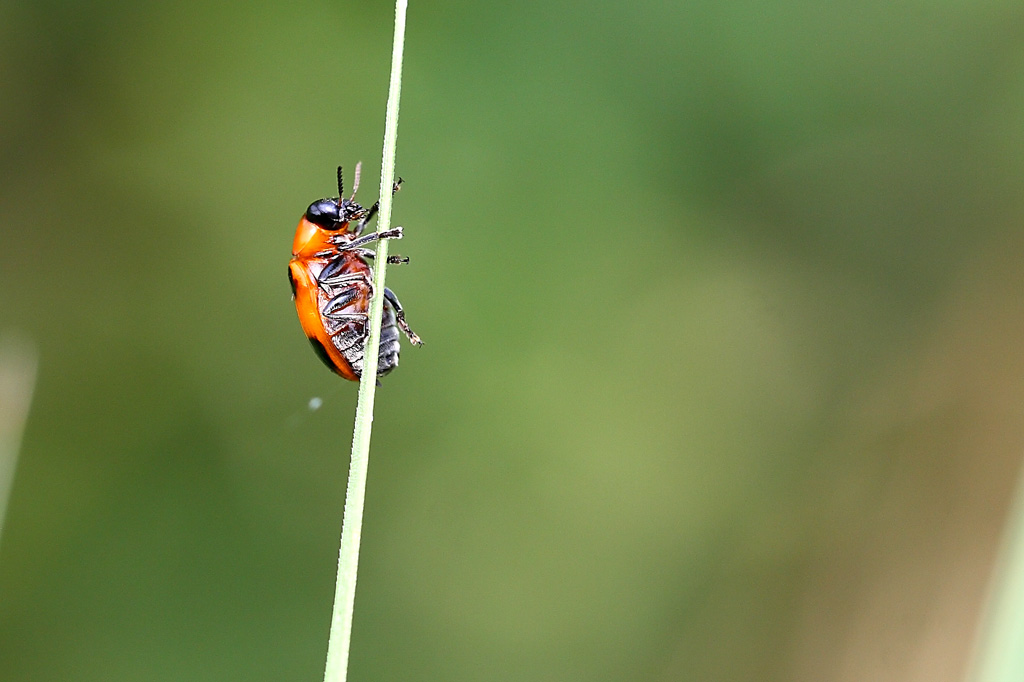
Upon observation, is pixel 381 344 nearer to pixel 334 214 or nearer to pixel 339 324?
pixel 339 324

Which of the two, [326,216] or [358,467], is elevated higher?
[326,216]

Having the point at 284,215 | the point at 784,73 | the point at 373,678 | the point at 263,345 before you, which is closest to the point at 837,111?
the point at 784,73

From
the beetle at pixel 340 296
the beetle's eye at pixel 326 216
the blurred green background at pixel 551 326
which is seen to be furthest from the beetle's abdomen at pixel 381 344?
the blurred green background at pixel 551 326

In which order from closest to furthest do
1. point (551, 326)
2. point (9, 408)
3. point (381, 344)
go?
1. point (9, 408)
2. point (381, 344)
3. point (551, 326)

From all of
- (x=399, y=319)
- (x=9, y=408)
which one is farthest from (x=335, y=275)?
(x=9, y=408)

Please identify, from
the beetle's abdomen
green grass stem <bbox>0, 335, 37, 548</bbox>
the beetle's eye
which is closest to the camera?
green grass stem <bbox>0, 335, 37, 548</bbox>

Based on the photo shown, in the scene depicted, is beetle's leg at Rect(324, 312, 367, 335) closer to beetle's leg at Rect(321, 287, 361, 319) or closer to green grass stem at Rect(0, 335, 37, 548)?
beetle's leg at Rect(321, 287, 361, 319)

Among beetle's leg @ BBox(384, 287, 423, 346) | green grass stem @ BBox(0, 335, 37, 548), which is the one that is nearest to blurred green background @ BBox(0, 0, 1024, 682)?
beetle's leg @ BBox(384, 287, 423, 346)
